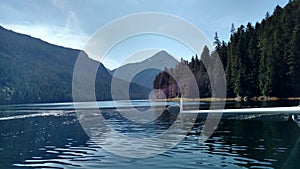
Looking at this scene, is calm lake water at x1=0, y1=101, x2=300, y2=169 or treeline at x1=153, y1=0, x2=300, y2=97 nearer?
calm lake water at x1=0, y1=101, x2=300, y2=169

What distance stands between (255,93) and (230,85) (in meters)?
13.6

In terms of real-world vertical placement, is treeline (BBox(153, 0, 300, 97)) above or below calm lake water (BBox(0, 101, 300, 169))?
above

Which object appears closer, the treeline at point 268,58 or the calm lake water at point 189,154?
the calm lake water at point 189,154

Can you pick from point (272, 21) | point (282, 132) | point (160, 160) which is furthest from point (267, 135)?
point (272, 21)

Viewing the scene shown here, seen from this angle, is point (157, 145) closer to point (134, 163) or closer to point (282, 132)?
point (134, 163)

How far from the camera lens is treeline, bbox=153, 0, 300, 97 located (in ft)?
271

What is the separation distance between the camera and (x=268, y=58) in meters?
85.6

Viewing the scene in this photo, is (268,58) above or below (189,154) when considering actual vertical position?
above

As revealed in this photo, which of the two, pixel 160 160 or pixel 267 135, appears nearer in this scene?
Result: pixel 160 160

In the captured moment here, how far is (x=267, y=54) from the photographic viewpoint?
8669 centimetres

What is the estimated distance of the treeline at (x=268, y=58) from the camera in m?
82.5

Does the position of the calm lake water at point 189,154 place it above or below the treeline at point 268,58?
below

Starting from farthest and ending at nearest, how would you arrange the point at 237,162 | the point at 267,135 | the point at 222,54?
the point at 222,54
the point at 267,135
the point at 237,162

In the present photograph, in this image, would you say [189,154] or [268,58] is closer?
[189,154]
